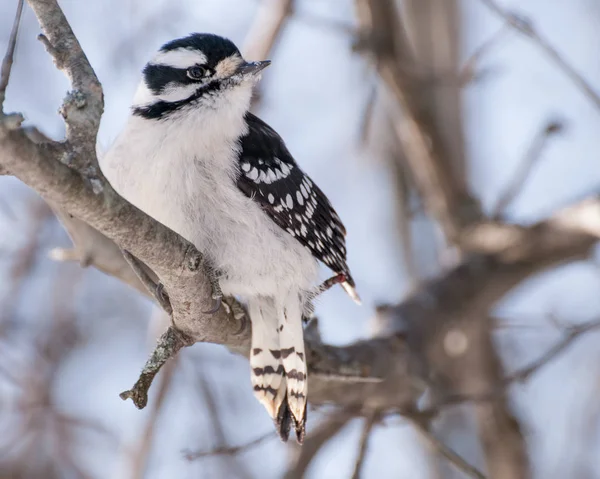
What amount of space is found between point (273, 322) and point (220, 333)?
45cm

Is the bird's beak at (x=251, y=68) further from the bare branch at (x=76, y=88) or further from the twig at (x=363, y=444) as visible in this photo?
the twig at (x=363, y=444)

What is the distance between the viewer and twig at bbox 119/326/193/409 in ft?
8.57

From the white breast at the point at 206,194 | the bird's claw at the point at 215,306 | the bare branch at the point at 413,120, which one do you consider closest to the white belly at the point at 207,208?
the white breast at the point at 206,194

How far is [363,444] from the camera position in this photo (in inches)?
153

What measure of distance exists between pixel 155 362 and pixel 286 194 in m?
1.23

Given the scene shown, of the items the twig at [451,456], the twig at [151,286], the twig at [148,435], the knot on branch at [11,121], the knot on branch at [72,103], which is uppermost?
the knot on branch at [72,103]

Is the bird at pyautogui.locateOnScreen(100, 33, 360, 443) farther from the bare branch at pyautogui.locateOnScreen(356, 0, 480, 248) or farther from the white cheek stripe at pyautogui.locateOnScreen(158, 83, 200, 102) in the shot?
the bare branch at pyautogui.locateOnScreen(356, 0, 480, 248)

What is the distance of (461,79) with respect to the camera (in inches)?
207

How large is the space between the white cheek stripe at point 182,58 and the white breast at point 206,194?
0.30 metres

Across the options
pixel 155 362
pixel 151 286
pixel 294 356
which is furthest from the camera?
pixel 294 356

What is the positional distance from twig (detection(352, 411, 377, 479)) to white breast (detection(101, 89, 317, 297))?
2.97 feet

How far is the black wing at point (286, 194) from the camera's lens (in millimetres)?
3596

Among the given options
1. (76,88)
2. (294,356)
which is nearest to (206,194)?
(294,356)

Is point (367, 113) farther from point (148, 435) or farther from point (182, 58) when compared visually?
point (148, 435)
